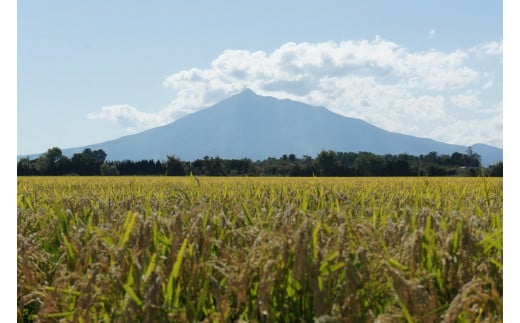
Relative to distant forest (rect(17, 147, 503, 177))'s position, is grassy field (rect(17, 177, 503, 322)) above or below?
below

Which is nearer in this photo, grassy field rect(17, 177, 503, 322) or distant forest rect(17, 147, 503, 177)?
grassy field rect(17, 177, 503, 322)

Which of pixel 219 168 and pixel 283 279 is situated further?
pixel 219 168

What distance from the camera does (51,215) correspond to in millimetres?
4203

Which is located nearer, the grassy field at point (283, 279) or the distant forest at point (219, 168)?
the grassy field at point (283, 279)

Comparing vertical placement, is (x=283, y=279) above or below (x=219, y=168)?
below

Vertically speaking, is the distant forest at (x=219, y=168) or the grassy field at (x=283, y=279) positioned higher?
the distant forest at (x=219, y=168)

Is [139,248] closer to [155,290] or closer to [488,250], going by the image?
[155,290]

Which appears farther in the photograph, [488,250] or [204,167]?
[204,167]
